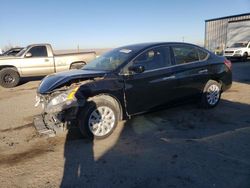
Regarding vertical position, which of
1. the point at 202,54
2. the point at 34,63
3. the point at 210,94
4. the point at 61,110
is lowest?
the point at 210,94

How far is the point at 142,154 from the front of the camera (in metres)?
4.14

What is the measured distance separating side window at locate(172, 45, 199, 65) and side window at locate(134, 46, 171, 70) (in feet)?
0.79

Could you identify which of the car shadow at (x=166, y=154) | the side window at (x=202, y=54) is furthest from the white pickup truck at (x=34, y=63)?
the car shadow at (x=166, y=154)

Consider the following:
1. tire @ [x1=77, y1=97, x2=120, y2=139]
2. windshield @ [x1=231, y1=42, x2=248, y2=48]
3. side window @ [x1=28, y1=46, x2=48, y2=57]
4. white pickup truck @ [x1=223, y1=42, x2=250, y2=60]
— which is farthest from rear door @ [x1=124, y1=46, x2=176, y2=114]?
windshield @ [x1=231, y1=42, x2=248, y2=48]

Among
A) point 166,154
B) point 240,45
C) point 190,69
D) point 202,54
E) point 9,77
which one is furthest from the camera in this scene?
point 240,45

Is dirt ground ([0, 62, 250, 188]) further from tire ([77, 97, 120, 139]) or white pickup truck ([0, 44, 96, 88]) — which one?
white pickup truck ([0, 44, 96, 88])

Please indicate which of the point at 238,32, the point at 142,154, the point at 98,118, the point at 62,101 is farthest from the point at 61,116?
the point at 238,32

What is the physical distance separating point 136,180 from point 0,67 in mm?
10590

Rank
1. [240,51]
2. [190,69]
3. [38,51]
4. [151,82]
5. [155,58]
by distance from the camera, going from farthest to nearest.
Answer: [240,51] → [38,51] → [190,69] → [155,58] → [151,82]

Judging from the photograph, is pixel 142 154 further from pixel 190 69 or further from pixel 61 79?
pixel 190 69

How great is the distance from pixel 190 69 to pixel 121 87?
1889 mm

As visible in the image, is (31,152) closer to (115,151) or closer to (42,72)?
(115,151)

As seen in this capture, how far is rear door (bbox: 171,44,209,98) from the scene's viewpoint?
5688 millimetres

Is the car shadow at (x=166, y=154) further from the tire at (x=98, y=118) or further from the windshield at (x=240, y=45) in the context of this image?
the windshield at (x=240, y=45)
